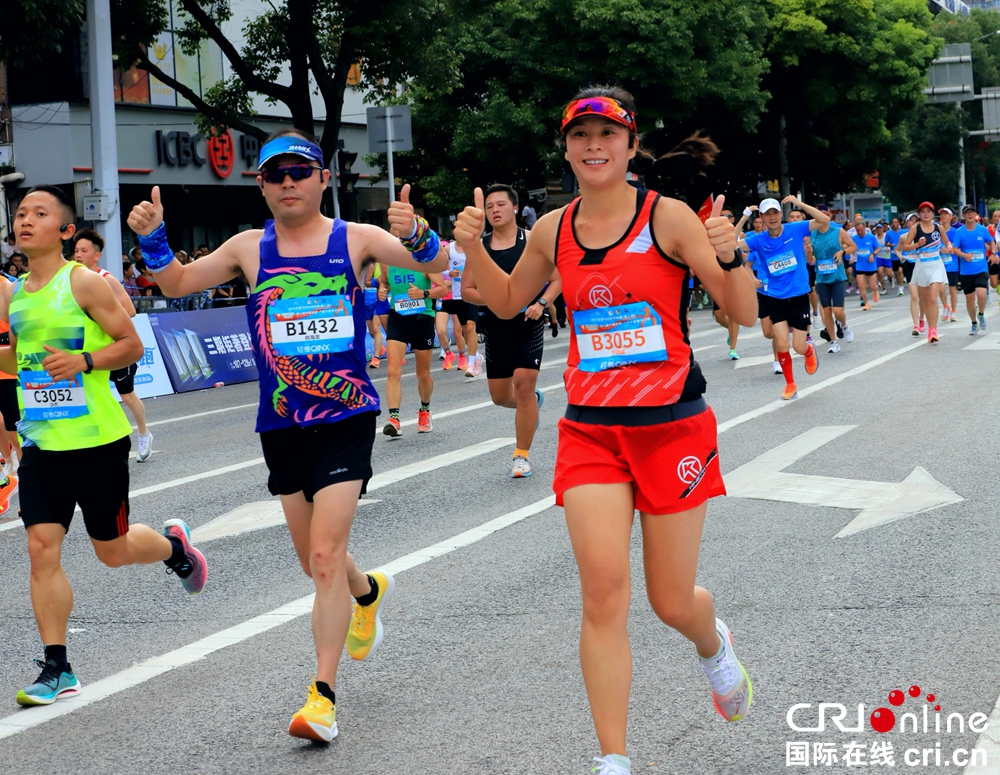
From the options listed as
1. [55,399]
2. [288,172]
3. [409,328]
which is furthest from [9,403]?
[288,172]

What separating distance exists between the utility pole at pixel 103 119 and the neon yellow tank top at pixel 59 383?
15.1 meters

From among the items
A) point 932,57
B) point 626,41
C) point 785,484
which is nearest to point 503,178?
point 626,41

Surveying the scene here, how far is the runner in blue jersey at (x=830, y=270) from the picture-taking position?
18844 mm

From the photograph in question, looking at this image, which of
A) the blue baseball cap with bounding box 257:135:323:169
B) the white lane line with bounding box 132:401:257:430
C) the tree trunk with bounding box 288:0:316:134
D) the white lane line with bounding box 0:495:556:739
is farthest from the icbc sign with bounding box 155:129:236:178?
the blue baseball cap with bounding box 257:135:323:169

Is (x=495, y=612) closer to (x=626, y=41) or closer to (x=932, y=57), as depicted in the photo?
(x=626, y=41)

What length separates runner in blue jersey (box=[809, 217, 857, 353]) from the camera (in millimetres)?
18844

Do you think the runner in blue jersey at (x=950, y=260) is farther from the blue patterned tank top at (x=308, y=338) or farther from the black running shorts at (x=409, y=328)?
the blue patterned tank top at (x=308, y=338)

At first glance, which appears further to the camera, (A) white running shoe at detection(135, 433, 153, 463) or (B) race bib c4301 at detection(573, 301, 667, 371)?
(A) white running shoe at detection(135, 433, 153, 463)

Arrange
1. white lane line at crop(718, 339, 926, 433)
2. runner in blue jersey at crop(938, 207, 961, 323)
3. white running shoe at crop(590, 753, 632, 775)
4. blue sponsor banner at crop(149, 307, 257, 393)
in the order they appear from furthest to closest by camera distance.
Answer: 1. runner in blue jersey at crop(938, 207, 961, 323)
2. blue sponsor banner at crop(149, 307, 257, 393)
3. white lane line at crop(718, 339, 926, 433)
4. white running shoe at crop(590, 753, 632, 775)

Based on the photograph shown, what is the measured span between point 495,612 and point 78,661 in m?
1.68

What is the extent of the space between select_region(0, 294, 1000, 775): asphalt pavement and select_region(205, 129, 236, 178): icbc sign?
25630 millimetres

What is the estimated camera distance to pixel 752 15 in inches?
1695

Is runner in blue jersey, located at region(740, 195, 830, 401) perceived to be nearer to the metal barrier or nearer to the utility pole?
the metal barrier

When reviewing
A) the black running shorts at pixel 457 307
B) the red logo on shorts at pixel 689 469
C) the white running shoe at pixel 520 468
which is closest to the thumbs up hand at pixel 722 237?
the red logo on shorts at pixel 689 469
